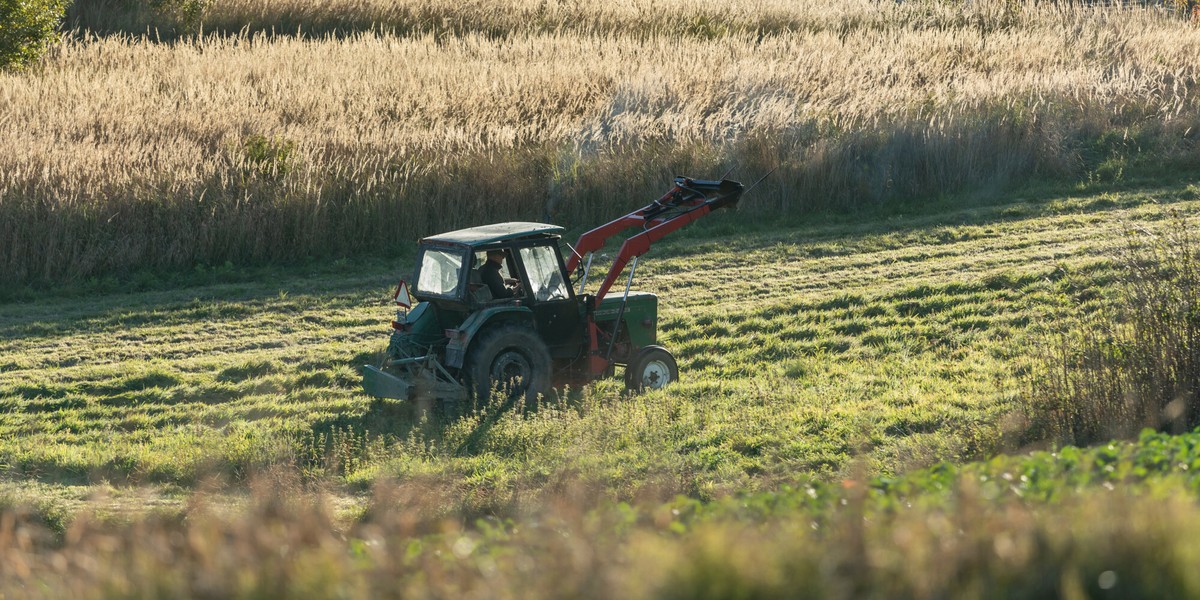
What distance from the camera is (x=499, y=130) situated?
825 inches

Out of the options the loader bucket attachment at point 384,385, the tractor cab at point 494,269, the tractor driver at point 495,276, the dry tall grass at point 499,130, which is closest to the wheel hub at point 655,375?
the tractor cab at point 494,269

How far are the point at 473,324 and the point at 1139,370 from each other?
548 centimetres

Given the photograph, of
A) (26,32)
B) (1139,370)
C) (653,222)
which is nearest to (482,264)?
(653,222)

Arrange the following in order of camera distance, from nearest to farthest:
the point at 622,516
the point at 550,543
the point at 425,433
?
1. the point at 550,543
2. the point at 622,516
3. the point at 425,433

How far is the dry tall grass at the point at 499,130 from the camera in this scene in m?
17.8

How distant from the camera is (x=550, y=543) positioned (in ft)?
15.3

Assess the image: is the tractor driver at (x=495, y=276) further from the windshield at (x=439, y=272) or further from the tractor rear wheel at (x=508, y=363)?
the tractor rear wheel at (x=508, y=363)

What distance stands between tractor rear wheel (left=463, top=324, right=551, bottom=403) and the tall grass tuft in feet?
14.0

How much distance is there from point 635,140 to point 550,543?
656 inches

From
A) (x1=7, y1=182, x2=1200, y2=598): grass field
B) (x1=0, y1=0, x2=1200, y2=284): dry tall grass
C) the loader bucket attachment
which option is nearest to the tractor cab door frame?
(x1=7, y1=182, x2=1200, y2=598): grass field

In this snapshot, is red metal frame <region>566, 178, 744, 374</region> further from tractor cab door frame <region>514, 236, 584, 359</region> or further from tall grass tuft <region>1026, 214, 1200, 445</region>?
tall grass tuft <region>1026, 214, 1200, 445</region>

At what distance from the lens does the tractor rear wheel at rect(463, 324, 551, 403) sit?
1121 cm

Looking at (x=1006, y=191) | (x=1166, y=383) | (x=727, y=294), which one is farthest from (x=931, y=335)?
(x=1006, y=191)

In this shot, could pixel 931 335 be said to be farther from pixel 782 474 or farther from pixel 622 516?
pixel 622 516
